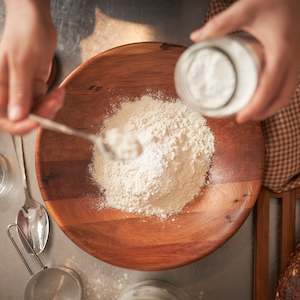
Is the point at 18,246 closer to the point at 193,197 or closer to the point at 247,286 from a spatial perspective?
the point at 193,197

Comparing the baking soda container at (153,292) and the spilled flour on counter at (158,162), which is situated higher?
the spilled flour on counter at (158,162)

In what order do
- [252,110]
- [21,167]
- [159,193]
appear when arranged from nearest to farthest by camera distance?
[252,110], [159,193], [21,167]

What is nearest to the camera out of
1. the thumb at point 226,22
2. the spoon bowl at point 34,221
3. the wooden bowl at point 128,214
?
the thumb at point 226,22

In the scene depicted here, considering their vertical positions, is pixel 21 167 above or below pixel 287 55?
below

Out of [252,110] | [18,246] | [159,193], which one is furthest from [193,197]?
[18,246]

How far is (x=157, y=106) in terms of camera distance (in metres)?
0.83

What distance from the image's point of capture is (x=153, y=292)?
0.90 metres

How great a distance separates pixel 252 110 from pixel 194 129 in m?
0.25

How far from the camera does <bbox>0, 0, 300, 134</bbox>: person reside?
22.6 inches

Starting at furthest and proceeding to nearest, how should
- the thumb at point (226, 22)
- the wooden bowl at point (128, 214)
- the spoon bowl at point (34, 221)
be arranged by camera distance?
the spoon bowl at point (34, 221) < the wooden bowl at point (128, 214) < the thumb at point (226, 22)

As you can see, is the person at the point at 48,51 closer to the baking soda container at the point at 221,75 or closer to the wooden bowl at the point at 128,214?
the baking soda container at the point at 221,75

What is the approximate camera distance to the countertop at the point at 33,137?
2.99 feet

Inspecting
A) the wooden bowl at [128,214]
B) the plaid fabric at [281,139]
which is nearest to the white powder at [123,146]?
the wooden bowl at [128,214]

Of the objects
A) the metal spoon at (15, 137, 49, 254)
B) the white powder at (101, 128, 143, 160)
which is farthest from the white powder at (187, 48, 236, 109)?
the metal spoon at (15, 137, 49, 254)
